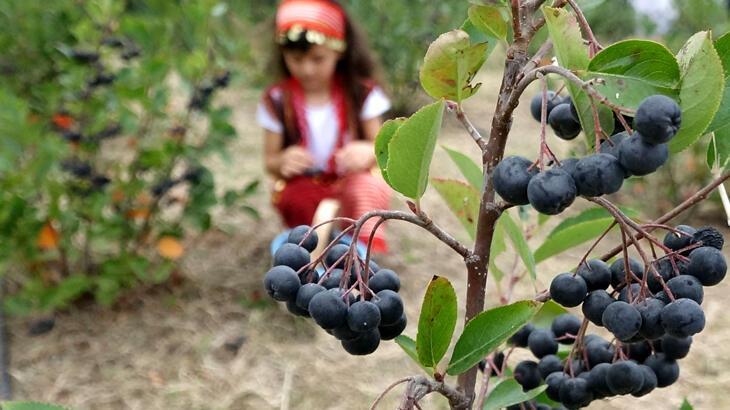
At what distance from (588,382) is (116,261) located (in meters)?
1.77

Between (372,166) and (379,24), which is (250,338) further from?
(379,24)

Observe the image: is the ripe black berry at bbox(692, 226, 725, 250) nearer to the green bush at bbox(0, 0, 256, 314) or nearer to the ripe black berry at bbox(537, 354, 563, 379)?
the ripe black berry at bbox(537, 354, 563, 379)

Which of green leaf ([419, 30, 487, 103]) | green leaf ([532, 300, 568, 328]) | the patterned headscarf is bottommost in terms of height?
green leaf ([532, 300, 568, 328])

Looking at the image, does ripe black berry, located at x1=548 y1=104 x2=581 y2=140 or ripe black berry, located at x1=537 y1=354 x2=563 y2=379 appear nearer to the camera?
ripe black berry, located at x1=548 y1=104 x2=581 y2=140

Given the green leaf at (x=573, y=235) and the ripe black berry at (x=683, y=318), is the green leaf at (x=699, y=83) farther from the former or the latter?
the green leaf at (x=573, y=235)

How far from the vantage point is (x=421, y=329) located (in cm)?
75

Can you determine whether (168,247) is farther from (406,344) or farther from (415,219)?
(415,219)

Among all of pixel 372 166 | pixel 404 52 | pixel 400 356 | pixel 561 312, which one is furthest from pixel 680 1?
pixel 561 312

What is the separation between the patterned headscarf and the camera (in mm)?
2479

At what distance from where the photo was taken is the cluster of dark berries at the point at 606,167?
0.55 metres

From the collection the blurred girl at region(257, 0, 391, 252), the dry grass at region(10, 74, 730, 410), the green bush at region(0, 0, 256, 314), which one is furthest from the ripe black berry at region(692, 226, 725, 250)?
the blurred girl at region(257, 0, 391, 252)

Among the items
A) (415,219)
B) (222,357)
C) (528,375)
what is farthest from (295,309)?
(222,357)

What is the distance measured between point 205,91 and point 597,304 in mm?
1921

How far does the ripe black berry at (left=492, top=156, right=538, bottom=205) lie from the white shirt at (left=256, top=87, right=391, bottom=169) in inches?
82.5
